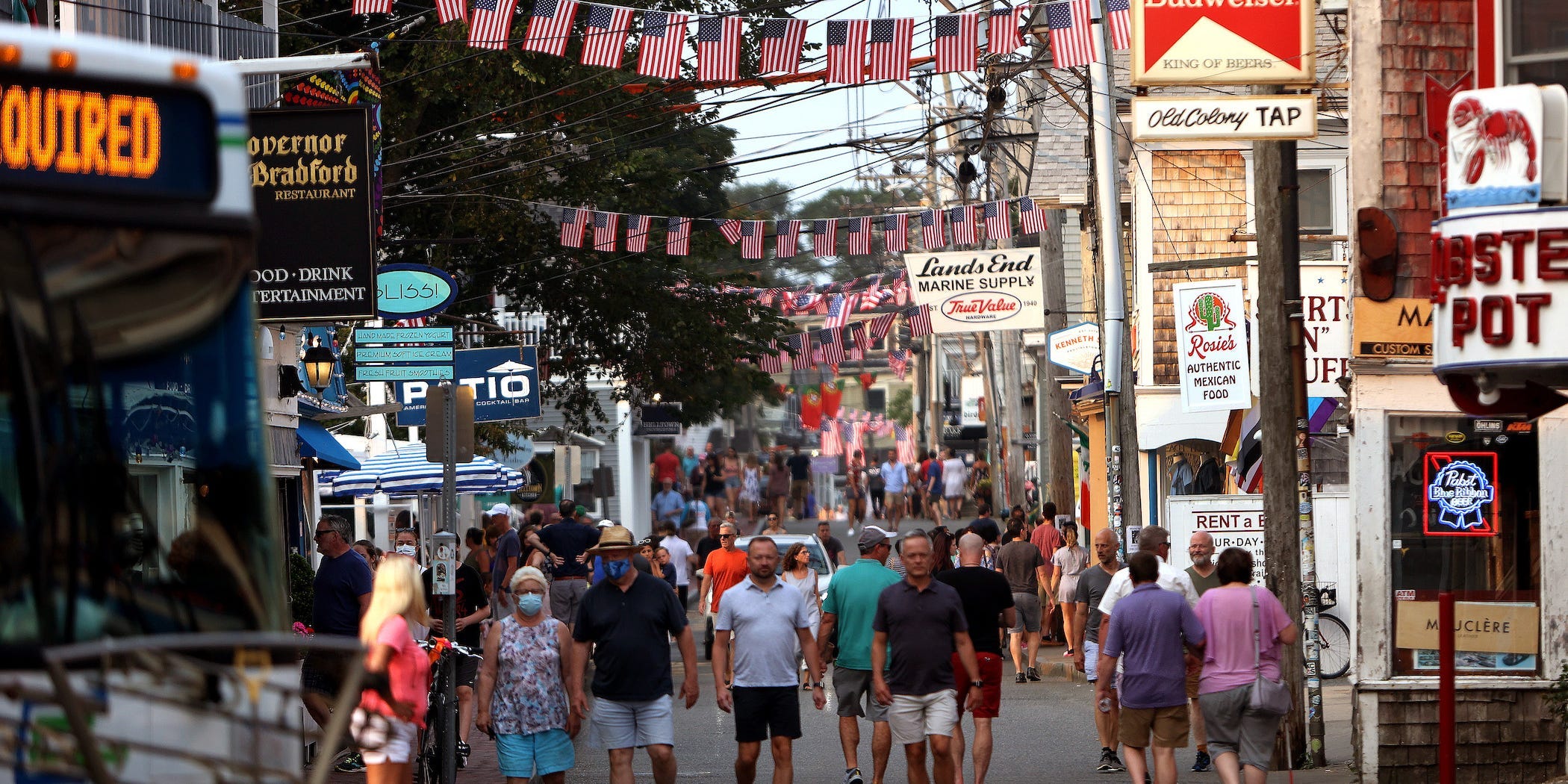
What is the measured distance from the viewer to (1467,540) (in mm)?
13000

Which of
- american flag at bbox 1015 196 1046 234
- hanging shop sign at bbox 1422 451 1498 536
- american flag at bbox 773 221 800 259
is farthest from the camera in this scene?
american flag at bbox 773 221 800 259

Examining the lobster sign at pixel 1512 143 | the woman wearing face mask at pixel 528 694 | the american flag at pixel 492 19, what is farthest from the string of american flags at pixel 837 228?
the lobster sign at pixel 1512 143

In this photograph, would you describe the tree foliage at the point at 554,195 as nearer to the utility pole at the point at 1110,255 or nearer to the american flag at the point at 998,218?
the american flag at the point at 998,218

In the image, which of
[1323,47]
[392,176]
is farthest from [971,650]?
[392,176]

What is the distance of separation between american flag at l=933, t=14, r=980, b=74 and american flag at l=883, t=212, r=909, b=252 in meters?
8.43

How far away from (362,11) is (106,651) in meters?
14.4

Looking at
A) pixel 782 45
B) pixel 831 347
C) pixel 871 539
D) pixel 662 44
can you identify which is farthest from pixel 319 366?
pixel 831 347

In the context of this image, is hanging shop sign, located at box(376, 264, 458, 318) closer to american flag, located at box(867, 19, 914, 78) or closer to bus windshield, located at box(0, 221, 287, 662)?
american flag, located at box(867, 19, 914, 78)

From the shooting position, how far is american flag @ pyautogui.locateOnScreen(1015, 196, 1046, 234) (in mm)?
25562

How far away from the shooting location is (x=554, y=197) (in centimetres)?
2948

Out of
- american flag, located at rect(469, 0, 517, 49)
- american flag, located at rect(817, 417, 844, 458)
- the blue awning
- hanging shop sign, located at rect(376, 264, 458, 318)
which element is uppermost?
american flag, located at rect(469, 0, 517, 49)

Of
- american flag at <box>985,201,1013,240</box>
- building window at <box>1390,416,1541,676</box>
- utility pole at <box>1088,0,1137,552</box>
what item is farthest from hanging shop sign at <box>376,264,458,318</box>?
building window at <box>1390,416,1541,676</box>

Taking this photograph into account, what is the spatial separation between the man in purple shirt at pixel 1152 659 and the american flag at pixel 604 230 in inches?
643

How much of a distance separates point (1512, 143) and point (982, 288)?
50.4 feet
